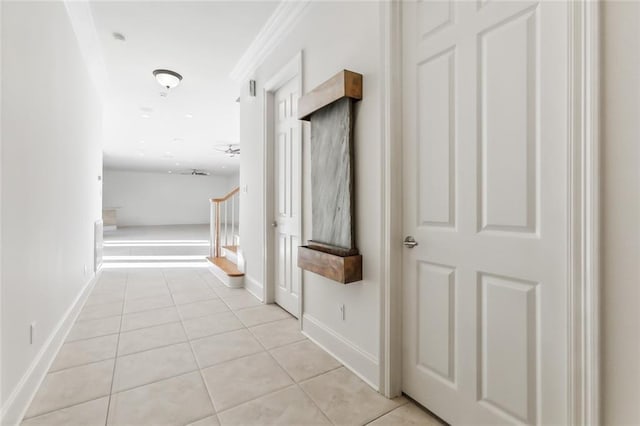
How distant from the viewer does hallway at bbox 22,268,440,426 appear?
5.49 ft

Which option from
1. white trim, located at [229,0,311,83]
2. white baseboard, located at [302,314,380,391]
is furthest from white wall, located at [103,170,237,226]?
white baseboard, located at [302,314,380,391]

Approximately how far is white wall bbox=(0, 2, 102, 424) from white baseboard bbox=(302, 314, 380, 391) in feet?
5.83

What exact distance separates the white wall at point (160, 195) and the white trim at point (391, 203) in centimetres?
1559

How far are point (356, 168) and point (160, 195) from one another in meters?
15.3

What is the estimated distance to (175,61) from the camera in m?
3.84

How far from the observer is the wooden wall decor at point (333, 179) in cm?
204

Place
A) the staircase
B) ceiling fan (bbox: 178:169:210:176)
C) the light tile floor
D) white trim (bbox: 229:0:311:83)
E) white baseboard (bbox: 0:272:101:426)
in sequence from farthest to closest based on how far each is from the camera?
ceiling fan (bbox: 178:169:210:176), the staircase, white trim (bbox: 229:0:311:83), the light tile floor, white baseboard (bbox: 0:272:101:426)

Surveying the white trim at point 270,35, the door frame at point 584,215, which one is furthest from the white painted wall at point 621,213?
the white trim at point 270,35

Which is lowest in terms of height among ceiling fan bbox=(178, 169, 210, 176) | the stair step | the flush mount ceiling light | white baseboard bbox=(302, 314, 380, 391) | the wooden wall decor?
white baseboard bbox=(302, 314, 380, 391)

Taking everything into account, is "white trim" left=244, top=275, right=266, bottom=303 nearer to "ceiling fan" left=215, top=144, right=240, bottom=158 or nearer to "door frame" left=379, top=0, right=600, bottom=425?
"door frame" left=379, top=0, right=600, bottom=425

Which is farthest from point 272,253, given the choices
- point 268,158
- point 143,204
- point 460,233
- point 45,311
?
point 143,204

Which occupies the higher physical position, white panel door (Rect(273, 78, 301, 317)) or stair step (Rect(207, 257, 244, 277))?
white panel door (Rect(273, 78, 301, 317))

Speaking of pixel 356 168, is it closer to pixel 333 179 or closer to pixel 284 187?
pixel 333 179

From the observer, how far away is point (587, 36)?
1096 millimetres
